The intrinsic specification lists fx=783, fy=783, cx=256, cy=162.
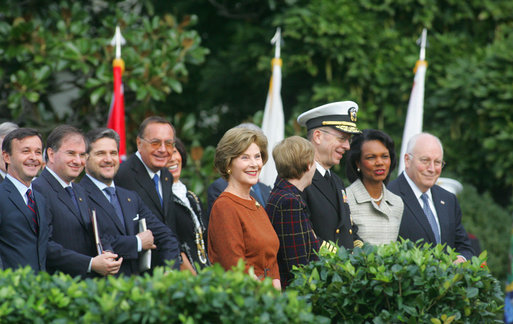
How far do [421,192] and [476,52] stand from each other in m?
4.93

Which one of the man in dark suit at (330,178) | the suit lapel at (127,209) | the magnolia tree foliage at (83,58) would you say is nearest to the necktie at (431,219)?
the man in dark suit at (330,178)

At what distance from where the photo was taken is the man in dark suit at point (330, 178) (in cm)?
538

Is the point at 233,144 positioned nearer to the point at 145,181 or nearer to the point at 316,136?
the point at 316,136

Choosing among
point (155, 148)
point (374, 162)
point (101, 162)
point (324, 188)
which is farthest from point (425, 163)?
point (101, 162)

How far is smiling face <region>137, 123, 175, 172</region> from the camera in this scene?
603 cm

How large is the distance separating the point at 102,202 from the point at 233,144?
1083 mm

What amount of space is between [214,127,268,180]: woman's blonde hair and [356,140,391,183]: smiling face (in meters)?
1.28

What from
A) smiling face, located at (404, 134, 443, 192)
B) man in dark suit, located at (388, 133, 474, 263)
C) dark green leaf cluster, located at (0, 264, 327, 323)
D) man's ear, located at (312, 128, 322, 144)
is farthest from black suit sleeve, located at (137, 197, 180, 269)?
smiling face, located at (404, 134, 443, 192)

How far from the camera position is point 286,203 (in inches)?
195

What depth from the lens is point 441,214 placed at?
642 centimetres

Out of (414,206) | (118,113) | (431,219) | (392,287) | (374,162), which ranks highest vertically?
(118,113)

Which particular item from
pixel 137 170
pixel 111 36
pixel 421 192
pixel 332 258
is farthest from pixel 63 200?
pixel 111 36

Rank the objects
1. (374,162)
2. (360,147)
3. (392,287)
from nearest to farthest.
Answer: (392,287) < (374,162) < (360,147)

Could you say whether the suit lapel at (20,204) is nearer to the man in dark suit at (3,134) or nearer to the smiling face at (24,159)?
the smiling face at (24,159)
